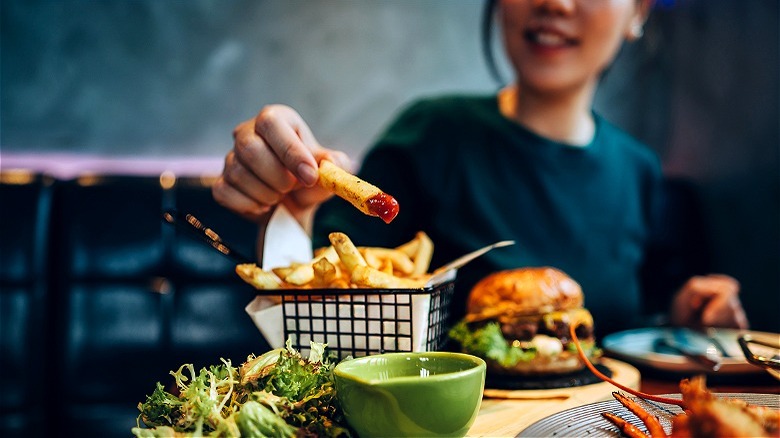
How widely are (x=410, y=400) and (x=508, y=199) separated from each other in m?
1.65

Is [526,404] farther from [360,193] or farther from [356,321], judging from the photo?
[360,193]

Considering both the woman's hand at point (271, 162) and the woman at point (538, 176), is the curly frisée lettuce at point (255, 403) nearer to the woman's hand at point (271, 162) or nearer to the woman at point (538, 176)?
the woman's hand at point (271, 162)

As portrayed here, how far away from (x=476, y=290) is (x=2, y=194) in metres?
2.08

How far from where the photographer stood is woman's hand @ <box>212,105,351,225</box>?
119cm

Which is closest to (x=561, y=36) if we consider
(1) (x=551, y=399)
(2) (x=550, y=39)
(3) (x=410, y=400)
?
(2) (x=550, y=39)

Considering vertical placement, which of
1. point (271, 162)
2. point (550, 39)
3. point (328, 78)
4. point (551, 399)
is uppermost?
point (328, 78)

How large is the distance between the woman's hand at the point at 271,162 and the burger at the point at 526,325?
47 centimetres

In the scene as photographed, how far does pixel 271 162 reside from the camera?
1265 mm

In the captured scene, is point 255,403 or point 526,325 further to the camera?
point 526,325

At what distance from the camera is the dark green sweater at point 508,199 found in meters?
2.25

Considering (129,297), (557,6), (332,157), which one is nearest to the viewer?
(332,157)

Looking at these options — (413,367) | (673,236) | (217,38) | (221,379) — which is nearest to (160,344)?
(217,38)

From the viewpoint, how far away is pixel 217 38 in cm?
317

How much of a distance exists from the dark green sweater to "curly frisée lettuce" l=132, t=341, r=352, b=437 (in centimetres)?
125
